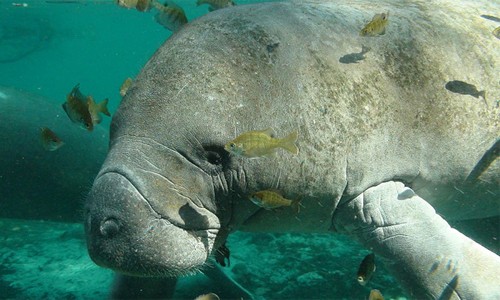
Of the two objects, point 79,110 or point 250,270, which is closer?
point 79,110

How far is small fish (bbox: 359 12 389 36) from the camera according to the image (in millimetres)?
3320

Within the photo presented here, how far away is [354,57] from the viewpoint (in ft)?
10.9

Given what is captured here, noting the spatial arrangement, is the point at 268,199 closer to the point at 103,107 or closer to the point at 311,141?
the point at 311,141

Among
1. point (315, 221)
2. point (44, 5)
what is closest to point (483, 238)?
point (315, 221)

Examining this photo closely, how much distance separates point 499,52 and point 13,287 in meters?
6.01

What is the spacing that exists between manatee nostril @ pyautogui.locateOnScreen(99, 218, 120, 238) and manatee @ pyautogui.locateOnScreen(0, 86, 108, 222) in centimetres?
470

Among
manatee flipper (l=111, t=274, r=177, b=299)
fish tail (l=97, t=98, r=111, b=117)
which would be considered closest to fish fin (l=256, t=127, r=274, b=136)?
manatee flipper (l=111, t=274, r=177, b=299)

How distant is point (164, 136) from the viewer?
8.52 feet

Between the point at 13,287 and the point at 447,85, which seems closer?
the point at 447,85

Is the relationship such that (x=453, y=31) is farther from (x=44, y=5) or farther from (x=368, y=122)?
(x=44, y=5)

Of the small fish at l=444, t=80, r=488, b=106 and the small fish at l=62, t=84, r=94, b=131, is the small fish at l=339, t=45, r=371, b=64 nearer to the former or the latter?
the small fish at l=444, t=80, r=488, b=106

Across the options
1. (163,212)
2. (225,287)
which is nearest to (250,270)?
(225,287)

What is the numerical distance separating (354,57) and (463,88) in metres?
0.99

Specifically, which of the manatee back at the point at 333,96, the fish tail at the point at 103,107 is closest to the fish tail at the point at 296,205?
the manatee back at the point at 333,96
